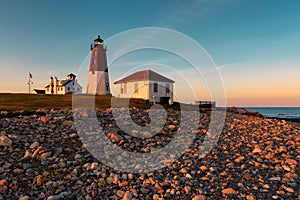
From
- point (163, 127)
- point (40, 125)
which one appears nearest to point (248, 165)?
point (163, 127)

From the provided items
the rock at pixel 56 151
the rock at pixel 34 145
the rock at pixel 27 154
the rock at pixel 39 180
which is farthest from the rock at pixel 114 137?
the rock at pixel 39 180

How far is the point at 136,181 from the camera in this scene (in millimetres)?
6441

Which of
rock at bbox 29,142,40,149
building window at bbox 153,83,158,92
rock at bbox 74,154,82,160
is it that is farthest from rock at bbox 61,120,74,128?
building window at bbox 153,83,158,92

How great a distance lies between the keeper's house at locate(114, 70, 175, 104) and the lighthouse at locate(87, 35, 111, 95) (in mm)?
4505

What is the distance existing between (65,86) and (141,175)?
198 feet

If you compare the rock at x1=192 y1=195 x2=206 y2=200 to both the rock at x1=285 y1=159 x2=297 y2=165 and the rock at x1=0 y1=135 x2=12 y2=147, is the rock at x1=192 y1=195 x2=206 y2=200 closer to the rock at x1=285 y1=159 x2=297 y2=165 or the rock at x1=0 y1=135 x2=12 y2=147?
the rock at x1=285 y1=159 x2=297 y2=165

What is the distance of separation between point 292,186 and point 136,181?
15.3ft

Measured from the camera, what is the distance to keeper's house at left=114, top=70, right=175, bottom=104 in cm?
3516

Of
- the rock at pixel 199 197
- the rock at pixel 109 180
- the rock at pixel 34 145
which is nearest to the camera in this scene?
the rock at pixel 199 197

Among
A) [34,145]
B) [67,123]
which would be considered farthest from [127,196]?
[67,123]

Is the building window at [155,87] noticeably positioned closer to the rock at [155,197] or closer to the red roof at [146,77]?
the red roof at [146,77]

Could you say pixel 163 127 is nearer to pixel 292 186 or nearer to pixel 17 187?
pixel 292 186

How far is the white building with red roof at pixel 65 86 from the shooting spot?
61.8 m

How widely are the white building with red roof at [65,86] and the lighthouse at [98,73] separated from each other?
2177 cm
